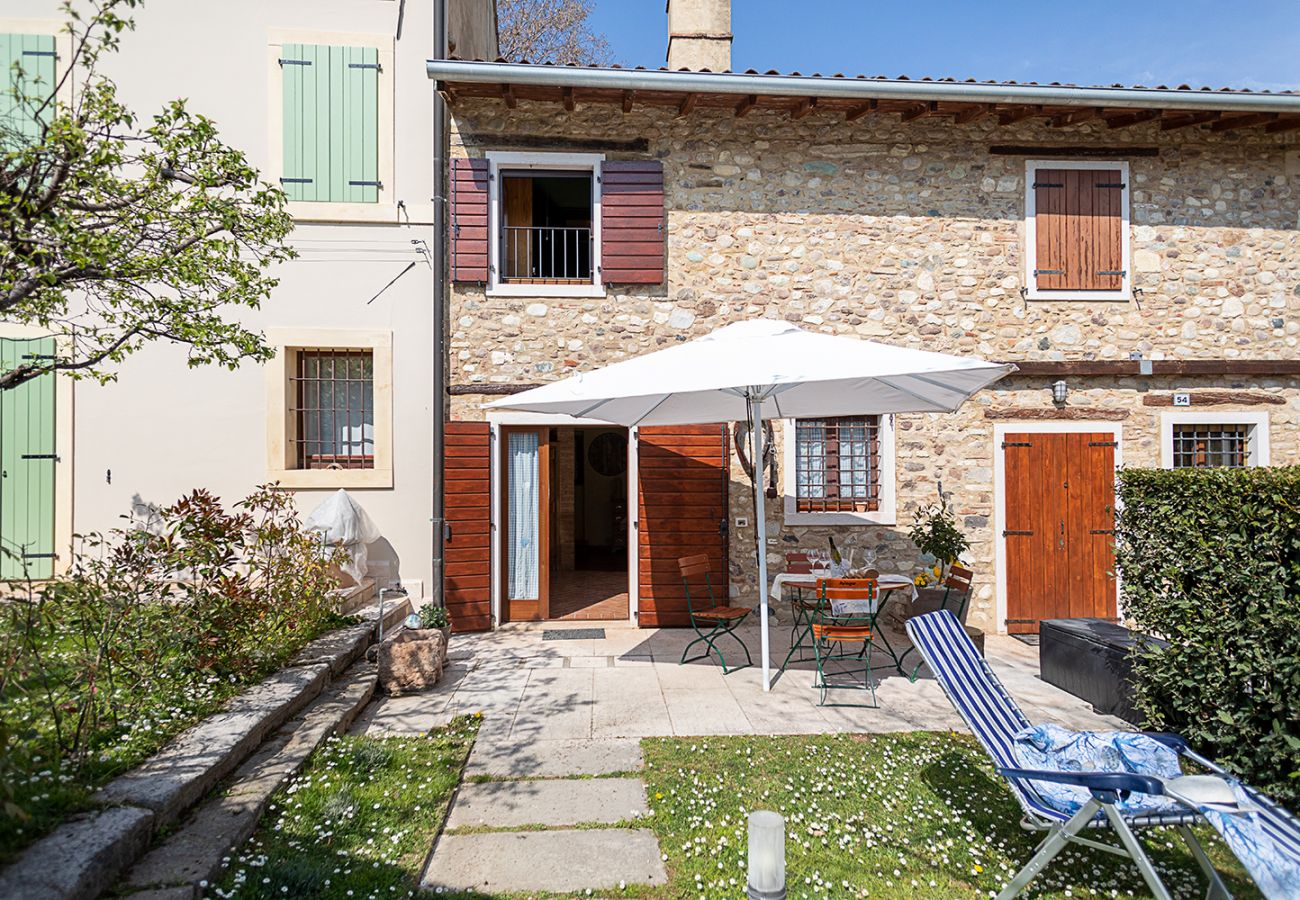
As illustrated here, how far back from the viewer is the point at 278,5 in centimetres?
666

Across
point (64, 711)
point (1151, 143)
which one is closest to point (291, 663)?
point (64, 711)

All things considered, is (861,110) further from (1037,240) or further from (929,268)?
(1037,240)

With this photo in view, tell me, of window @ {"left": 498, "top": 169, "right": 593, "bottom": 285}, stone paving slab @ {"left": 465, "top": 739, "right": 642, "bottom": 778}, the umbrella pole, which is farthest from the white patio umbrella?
window @ {"left": 498, "top": 169, "right": 593, "bottom": 285}

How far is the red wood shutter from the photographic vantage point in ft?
22.7

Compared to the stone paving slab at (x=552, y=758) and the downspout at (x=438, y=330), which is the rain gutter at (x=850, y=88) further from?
the stone paving slab at (x=552, y=758)

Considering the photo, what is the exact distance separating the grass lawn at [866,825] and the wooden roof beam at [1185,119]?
701 centimetres

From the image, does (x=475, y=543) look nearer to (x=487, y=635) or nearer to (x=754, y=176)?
(x=487, y=635)

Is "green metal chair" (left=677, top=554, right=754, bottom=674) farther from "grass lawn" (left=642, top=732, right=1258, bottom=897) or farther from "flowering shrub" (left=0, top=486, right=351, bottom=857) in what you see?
"flowering shrub" (left=0, top=486, right=351, bottom=857)

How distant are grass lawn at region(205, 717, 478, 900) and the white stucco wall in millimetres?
3292

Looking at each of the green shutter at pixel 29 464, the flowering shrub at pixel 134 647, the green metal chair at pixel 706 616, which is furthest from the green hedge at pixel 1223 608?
the green shutter at pixel 29 464

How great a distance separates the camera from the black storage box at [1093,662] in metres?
4.30

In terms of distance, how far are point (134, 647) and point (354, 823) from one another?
1734 mm

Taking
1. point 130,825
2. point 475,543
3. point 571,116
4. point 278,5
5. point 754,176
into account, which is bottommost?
point 130,825

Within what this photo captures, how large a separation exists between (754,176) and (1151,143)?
427 centimetres
